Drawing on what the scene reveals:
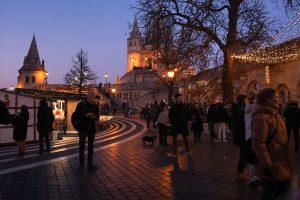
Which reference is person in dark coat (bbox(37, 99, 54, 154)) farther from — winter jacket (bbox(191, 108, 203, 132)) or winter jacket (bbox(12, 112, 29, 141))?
winter jacket (bbox(191, 108, 203, 132))

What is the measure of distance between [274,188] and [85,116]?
6.89 meters

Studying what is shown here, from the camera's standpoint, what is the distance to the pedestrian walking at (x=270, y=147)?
5188 millimetres

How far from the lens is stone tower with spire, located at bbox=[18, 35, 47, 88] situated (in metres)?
134

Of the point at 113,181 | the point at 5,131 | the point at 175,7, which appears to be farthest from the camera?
the point at 175,7

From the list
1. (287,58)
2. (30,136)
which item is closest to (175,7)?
A: (287,58)

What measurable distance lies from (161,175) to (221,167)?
2054 millimetres

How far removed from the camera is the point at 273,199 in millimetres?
5348

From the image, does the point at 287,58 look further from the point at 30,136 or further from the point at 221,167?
the point at 221,167

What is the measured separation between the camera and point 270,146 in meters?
5.33

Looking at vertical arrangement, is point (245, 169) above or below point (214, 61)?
below

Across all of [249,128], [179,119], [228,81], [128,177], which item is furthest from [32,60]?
[249,128]

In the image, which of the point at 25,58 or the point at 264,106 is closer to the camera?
the point at 264,106

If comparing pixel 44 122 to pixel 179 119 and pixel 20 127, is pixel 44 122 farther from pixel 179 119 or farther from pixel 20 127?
pixel 179 119

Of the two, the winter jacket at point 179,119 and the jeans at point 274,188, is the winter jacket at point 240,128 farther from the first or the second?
the winter jacket at point 179,119
